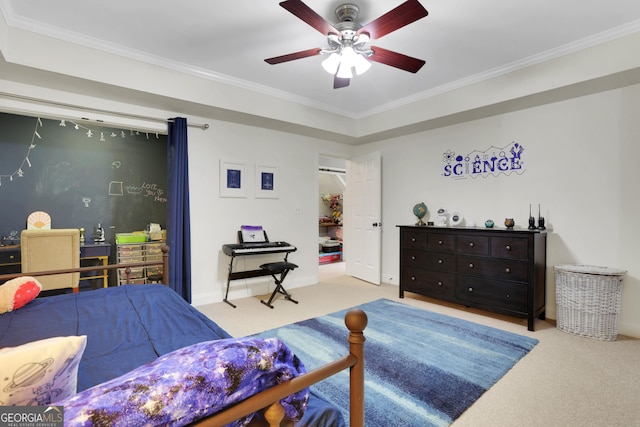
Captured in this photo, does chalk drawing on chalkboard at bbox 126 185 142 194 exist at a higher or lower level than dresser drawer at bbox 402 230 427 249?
higher

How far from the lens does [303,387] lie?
0.84 metres

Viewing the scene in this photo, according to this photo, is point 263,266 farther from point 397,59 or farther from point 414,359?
point 397,59

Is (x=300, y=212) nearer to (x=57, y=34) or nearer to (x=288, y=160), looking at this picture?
(x=288, y=160)

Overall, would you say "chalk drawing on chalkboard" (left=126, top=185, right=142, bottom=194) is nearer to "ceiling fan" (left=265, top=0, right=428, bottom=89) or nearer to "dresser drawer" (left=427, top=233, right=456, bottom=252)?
"ceiling fan" (left=265, top=0, right=428, bottom=89)

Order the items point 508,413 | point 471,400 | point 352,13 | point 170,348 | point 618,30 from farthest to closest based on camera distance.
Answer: point 618,30 → point 352,13 → point 471,400 → point 508,413 → point 170,348

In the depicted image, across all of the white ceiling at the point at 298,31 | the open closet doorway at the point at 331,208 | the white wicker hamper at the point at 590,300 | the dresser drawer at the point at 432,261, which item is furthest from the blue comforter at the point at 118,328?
the open closet doorway at the point at 331,208

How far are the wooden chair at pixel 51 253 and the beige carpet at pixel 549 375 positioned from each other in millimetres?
1678

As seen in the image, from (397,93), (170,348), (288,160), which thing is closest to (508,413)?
(170,348)

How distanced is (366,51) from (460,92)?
1797 mm

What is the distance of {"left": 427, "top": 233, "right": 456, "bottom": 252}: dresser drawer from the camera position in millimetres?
3688

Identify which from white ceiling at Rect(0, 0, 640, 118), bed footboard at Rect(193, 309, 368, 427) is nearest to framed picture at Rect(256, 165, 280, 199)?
white ceiling at Rect(0, 0, 640, 118)

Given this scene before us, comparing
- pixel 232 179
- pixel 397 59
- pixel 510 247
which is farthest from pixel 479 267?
pixel 232 179

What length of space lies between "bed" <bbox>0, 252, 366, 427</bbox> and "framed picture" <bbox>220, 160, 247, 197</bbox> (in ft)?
5.96

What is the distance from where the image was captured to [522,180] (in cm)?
358
